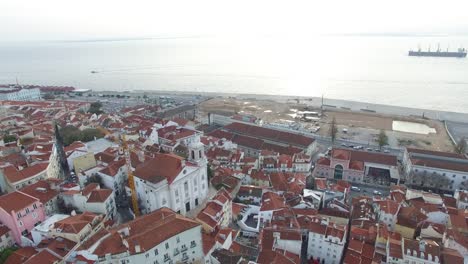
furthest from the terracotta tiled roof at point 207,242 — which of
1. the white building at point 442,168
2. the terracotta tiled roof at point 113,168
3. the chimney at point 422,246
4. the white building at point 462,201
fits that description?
the white building at point 442,168

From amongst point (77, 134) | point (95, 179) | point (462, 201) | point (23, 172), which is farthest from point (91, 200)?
point (462, 201)

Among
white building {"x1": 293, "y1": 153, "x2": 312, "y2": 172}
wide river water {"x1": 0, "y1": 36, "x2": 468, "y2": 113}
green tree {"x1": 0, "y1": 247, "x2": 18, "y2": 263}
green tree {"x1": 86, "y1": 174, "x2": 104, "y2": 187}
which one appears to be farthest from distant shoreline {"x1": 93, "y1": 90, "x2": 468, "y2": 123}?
green tree {"x1": 0, "y1": 247, "x2": 18, "y2": 263}

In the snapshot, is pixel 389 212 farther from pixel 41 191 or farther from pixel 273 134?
pixel 41 191

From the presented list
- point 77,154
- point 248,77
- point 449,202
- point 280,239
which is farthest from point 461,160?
point 248,77

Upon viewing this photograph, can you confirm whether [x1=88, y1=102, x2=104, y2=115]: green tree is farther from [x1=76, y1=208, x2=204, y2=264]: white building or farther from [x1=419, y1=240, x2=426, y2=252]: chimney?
[x1=419, y1=240, x2=426, y2=252]: chimney

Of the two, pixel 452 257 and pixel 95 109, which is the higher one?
pixel 95 109

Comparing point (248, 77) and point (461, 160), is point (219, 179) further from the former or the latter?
point (248, 77)
